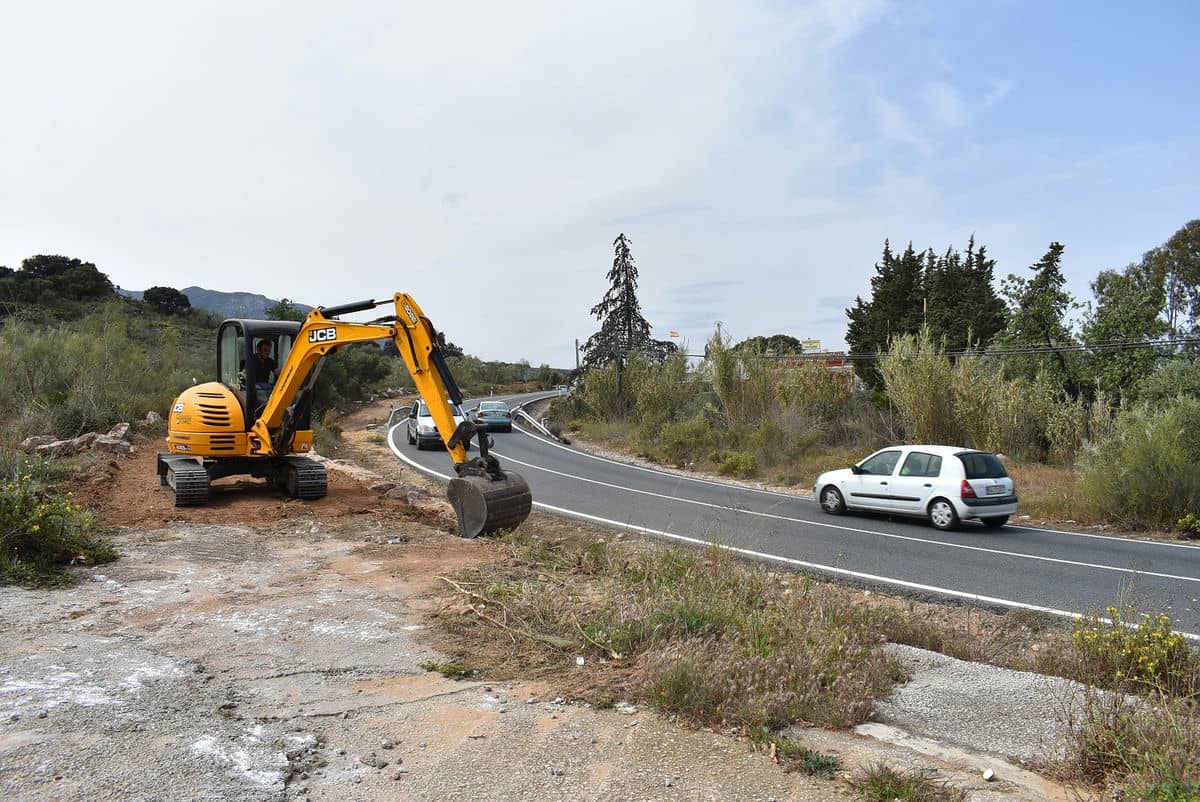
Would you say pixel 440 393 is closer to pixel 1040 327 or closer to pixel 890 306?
pixel 1040 327

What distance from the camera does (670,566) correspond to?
7879 mm

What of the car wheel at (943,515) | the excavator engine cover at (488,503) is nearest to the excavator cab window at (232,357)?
the excavator engine cover at (488,503)

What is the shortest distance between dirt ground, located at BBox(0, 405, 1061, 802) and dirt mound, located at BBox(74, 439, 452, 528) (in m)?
3.74

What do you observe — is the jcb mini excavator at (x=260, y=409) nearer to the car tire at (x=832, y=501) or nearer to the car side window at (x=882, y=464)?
the car tire at (x=832, y=501)

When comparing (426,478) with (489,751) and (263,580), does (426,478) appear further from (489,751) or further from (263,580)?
(489,751)

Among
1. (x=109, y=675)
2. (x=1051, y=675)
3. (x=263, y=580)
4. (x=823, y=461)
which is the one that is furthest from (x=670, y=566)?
(x=823, y=461)

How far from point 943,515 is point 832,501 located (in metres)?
2.28

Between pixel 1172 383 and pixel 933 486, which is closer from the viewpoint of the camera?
pixel 933 486

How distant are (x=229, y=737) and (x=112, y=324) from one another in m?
25.8

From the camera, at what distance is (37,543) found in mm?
8070

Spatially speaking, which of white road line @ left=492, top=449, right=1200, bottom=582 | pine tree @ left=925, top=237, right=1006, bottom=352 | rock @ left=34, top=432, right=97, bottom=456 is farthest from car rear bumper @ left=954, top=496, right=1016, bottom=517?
pine tree @ left=925, top=237, right=1006, bottom=352

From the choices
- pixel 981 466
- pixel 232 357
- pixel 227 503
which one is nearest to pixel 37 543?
pixel 227 503

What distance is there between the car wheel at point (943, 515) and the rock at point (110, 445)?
1667cm

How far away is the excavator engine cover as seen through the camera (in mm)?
9883
